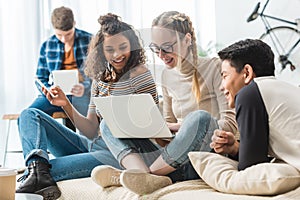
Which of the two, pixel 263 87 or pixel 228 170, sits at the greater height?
pixel 263 87

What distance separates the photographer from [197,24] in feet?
12.8

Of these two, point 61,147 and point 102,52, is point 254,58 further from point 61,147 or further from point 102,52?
point 61,147

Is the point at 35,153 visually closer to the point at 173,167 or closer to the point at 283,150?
the point at 173,167

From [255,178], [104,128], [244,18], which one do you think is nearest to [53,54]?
[244,18]

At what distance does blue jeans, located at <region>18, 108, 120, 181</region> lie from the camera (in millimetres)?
2172

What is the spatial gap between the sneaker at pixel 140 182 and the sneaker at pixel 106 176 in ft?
0.36

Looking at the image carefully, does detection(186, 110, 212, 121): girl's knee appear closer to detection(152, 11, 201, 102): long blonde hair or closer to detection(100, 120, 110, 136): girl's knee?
detection(152, 11, 201, 102): long blonde hair

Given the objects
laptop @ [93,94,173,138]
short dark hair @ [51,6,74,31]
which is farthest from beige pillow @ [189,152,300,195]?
short dark hair @ [51,6,74,31]

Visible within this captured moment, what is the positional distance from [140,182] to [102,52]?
1.75 feet

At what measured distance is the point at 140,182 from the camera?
184 centimetres

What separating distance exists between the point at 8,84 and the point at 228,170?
95.2 inches

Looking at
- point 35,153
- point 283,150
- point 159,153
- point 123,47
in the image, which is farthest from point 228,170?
point 35,153

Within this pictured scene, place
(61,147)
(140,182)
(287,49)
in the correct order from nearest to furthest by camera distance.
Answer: (140,182)
(61,147)
(287,49)

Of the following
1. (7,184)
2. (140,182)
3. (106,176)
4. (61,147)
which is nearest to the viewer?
(7,184)
